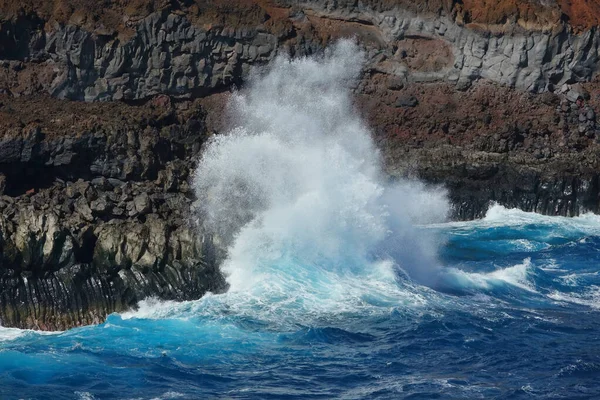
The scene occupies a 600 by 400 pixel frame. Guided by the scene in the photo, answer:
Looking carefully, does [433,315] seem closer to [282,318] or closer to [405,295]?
[405,295]

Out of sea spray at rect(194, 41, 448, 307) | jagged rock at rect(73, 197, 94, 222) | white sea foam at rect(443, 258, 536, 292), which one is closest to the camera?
jagged rock at rect(73, 197, 94, 222)

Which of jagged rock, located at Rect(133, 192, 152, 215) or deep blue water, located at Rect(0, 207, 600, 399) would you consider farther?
jagged rock, located at Rect(133, 192, 152, 215)

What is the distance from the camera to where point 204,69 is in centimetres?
3400

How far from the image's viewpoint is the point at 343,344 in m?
19.4

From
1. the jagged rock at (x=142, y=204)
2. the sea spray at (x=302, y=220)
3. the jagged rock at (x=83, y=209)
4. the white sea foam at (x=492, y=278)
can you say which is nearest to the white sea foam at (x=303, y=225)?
the sea spray at (x=302, y=220)

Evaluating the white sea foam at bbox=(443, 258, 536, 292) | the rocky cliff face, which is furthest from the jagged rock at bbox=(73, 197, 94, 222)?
the white sea foam at bbox=(443, 258, 536, 292)

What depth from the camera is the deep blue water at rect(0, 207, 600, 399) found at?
17.0 m

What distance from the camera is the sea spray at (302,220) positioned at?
919 inches

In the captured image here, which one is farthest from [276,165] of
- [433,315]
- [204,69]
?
[204,69]

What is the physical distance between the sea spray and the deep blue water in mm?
152

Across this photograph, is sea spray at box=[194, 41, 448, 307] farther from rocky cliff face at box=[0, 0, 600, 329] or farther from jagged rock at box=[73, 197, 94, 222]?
jagged rock at box=[73, 197, 94, 222]

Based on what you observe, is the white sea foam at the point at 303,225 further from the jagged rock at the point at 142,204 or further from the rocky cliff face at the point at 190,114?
the jagged rock at the point at 142,204

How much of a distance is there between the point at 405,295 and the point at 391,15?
18025mm

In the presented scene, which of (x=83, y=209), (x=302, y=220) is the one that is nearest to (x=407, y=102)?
(x=302, y=220)
